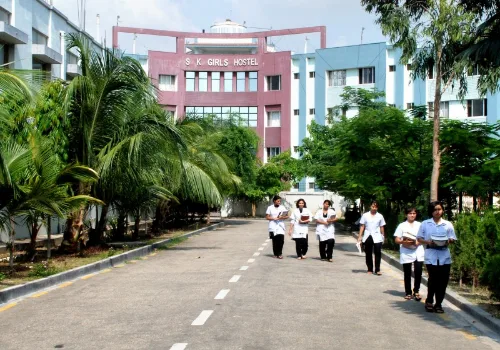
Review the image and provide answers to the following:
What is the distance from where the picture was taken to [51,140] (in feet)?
61.5

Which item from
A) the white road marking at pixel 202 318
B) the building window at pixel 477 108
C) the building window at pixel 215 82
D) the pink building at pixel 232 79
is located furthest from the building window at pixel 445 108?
the white road marking at pixel 202 318

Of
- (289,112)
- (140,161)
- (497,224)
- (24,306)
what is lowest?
(24,306)

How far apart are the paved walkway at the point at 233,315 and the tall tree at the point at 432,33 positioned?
725cm

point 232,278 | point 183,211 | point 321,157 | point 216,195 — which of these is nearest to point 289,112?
point 321,157

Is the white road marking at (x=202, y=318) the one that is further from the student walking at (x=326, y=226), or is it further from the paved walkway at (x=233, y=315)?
the student walking at (x=326, y=226)

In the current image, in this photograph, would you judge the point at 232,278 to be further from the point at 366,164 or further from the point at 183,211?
the point at 183,211

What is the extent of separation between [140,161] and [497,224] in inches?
469

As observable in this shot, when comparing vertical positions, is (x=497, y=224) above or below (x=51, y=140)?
below

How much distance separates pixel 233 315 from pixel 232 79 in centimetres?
5982

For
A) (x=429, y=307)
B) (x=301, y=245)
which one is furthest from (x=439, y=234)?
(x=301, y=245)

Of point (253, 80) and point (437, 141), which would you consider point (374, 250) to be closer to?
point (437, 141)

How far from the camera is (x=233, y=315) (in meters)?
10.1

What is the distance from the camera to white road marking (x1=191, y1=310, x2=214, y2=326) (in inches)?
371

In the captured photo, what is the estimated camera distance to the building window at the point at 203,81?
6900cm
